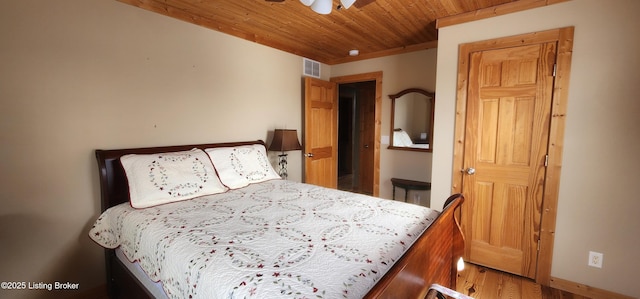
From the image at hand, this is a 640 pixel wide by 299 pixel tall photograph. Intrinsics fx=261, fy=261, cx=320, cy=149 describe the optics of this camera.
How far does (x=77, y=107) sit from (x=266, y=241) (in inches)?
69.8

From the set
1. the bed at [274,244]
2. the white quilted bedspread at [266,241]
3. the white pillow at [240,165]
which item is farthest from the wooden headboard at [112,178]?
the white pillow at [240,165]

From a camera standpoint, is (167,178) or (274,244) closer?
(274,244)

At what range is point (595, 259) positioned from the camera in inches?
78.6

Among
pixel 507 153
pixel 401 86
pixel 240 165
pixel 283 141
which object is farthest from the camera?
pixel 401 86

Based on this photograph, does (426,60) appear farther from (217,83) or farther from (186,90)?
(186,90)

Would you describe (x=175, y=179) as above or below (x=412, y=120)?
below

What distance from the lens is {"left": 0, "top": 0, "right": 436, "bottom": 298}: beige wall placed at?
5.51 ft

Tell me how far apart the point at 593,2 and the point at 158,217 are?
3.36 metres

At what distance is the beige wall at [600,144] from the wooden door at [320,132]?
2.28 metres

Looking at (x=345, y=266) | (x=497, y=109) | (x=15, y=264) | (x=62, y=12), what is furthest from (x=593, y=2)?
(x=15, y=264)

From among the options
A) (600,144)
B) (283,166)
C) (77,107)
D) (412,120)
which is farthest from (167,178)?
(600,144)

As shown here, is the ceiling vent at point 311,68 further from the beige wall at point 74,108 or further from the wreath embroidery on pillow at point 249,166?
the wreath embroidery on pillow at point 249,166

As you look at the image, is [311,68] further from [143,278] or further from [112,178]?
[143,278]

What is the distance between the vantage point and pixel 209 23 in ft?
8.45
